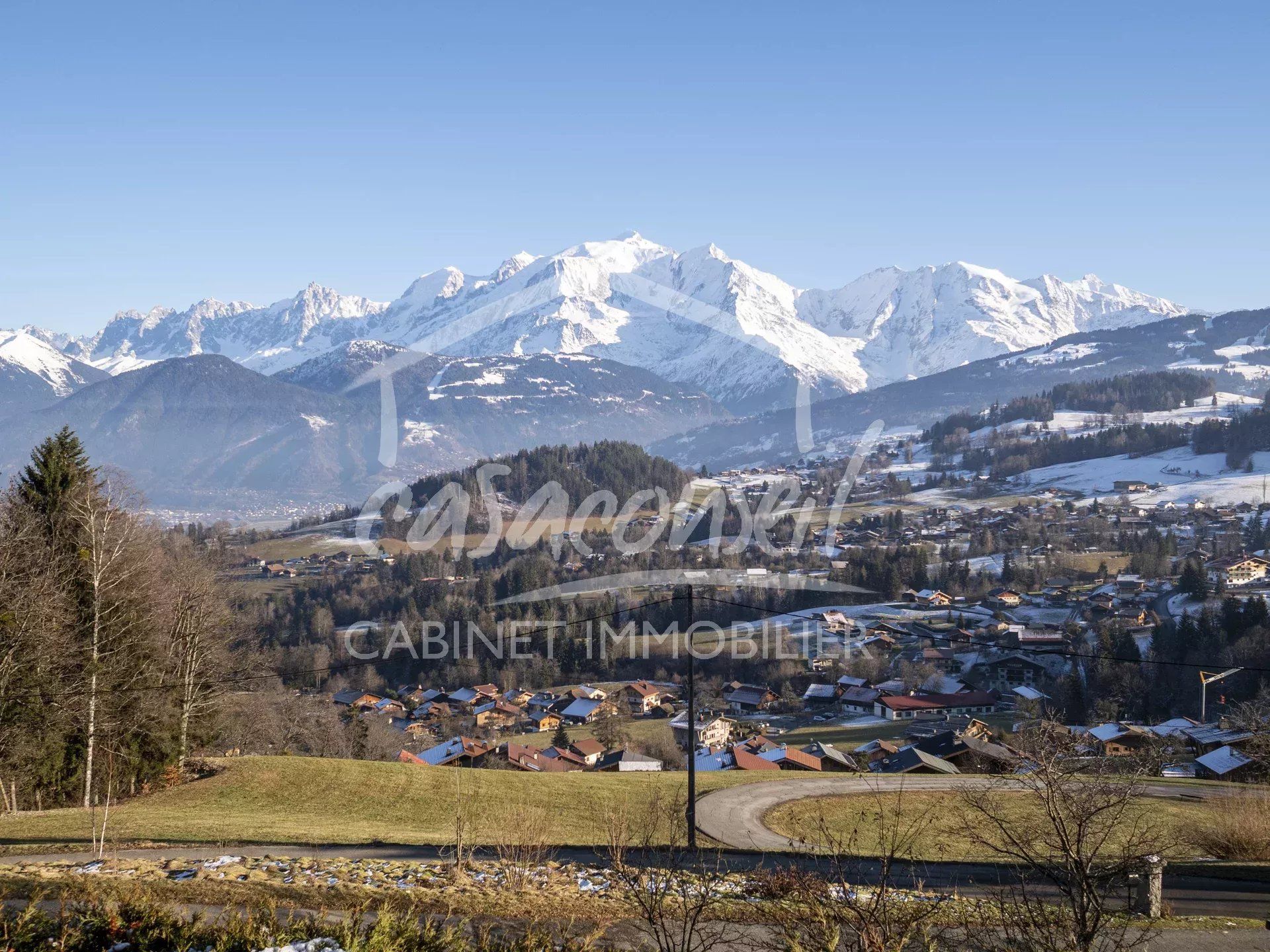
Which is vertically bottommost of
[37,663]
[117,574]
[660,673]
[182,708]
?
[660,673]

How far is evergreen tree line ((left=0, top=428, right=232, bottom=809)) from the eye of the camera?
1914 cm

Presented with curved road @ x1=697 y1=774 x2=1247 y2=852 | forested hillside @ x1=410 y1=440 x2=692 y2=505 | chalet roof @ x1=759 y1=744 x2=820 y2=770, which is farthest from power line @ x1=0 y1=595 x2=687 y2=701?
forested hillside @ x1=410 y1=440 x2=692 y2=505

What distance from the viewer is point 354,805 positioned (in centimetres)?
2322

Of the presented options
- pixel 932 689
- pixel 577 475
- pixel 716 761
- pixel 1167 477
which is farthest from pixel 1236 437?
pixel 716 761

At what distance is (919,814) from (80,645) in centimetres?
1889

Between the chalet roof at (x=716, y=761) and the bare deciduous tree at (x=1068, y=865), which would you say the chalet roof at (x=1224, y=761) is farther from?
the bare deciduous tree at (x=1068, y=865)

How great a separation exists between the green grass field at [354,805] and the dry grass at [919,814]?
130 inches

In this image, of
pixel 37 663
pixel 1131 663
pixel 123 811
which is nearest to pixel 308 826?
pixel 123 811

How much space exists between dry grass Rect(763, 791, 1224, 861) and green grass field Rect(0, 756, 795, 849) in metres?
3.30

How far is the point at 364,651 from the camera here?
3243 inches

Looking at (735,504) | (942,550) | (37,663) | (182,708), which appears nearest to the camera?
(37,663)

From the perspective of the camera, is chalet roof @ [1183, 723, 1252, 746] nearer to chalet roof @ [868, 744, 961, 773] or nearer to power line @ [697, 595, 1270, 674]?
power line @ [697, 595, 1270, 674]

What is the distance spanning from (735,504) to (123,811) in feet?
447

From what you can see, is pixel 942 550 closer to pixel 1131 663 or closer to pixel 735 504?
pixel 735 504
